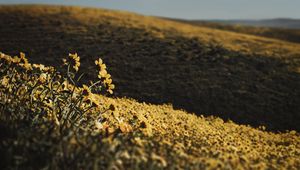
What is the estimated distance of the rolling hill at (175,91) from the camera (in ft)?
18.1

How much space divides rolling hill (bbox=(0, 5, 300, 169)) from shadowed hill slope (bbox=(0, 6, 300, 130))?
57 mm

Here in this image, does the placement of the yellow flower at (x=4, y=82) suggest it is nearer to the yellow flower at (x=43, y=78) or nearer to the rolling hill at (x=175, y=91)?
the yellow flower at (x=43, y=78)

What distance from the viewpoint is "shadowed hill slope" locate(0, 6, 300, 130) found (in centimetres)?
1938

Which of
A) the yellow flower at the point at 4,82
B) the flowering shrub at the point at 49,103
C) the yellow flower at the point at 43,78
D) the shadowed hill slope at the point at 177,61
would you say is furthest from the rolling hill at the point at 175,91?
the yellow flower at the point at 4,82

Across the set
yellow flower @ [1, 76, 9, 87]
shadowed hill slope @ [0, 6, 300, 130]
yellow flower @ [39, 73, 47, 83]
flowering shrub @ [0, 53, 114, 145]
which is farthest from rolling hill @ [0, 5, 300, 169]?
yellow flower @ [1, 76, 9, 87]

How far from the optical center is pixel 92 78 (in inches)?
845

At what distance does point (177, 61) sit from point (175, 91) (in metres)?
6.77

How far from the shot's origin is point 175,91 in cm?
2066

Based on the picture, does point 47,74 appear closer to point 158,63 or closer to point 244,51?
point 158,63

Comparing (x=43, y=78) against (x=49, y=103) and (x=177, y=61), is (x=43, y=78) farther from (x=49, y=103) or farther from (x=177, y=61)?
(x=177, y=61)

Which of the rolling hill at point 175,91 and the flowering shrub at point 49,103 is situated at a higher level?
the flowering shrub at point 49,103

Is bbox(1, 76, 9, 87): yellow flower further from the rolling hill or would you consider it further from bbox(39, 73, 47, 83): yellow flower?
the rolling hill

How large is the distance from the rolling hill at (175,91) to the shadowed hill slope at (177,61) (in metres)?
0.06

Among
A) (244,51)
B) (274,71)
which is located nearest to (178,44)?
(244,51)
